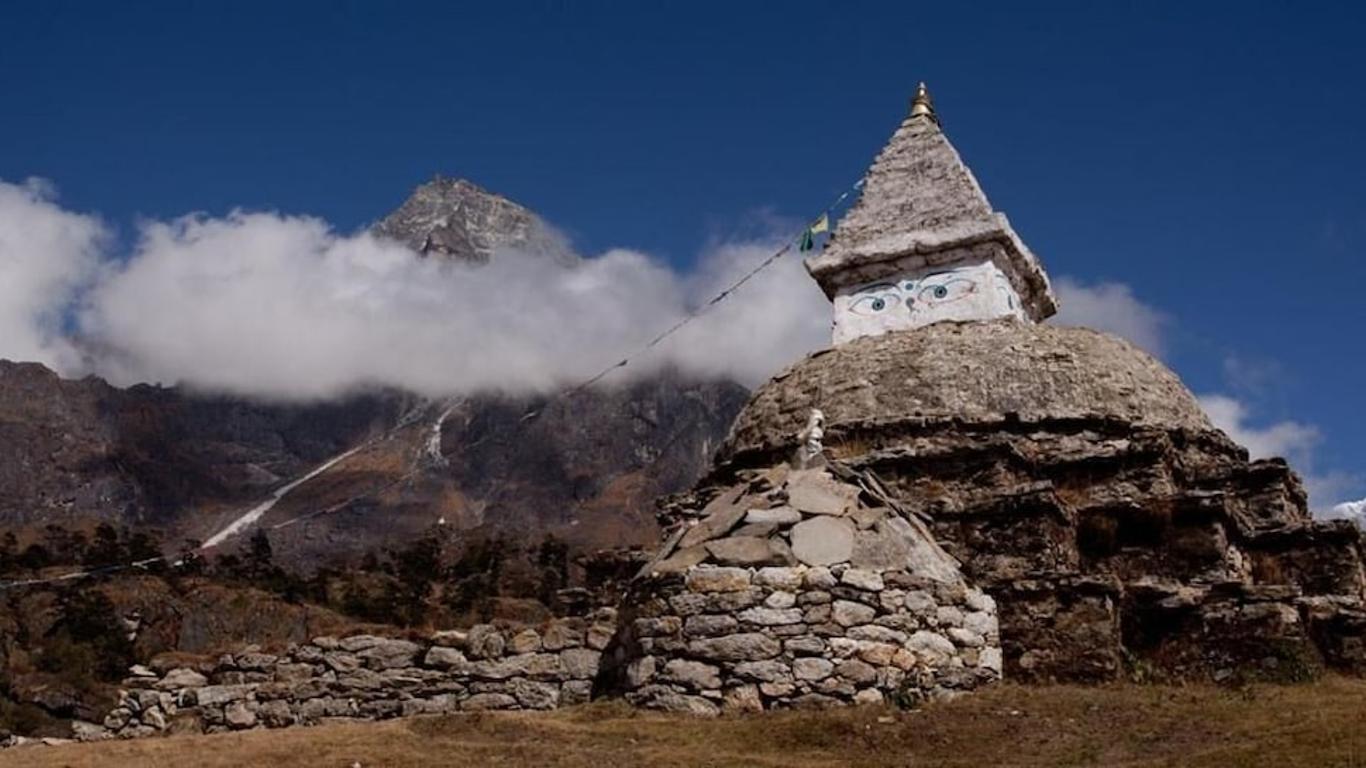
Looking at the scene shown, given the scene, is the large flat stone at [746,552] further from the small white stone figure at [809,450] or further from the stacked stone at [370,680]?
the stacked stone at [370,680]

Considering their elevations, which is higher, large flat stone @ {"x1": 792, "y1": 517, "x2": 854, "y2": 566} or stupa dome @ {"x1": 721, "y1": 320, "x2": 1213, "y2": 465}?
stupa dome @ {"x1": 721, "y1": 320, "x2": 1213, "y2": 465}

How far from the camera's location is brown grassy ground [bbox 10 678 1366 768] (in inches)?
356

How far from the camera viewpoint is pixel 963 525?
14461mm

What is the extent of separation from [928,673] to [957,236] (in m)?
9.81

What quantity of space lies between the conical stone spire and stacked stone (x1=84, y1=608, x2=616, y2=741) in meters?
8.34

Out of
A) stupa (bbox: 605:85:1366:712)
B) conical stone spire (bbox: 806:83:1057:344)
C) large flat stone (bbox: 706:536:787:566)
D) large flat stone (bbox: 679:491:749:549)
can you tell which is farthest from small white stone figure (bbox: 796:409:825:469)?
conical stone spire (bbox: 806:83:1057:344)

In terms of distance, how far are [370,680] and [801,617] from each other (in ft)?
15.3

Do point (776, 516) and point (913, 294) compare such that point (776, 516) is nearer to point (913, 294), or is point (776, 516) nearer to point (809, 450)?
point (809, 450)

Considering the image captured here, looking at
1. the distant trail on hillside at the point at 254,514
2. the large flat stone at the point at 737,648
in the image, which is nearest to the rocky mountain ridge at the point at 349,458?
the distant trail on hillside at the point at 254,514

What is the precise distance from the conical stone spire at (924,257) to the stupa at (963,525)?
4 centimetres

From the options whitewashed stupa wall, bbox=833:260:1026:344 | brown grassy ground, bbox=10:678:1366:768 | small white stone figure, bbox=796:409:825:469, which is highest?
whitewashed stupa wall, bbox=833:260:1026:344

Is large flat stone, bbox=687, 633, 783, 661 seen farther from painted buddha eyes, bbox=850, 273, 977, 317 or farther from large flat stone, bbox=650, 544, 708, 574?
painted buddha eyes, bbox=850, 273, 977, 317

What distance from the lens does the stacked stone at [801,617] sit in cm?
1109

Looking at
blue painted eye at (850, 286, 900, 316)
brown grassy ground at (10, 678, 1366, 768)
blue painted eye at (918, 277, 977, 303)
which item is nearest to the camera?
brown grassy ground at (10, 678, 1366, 768)
